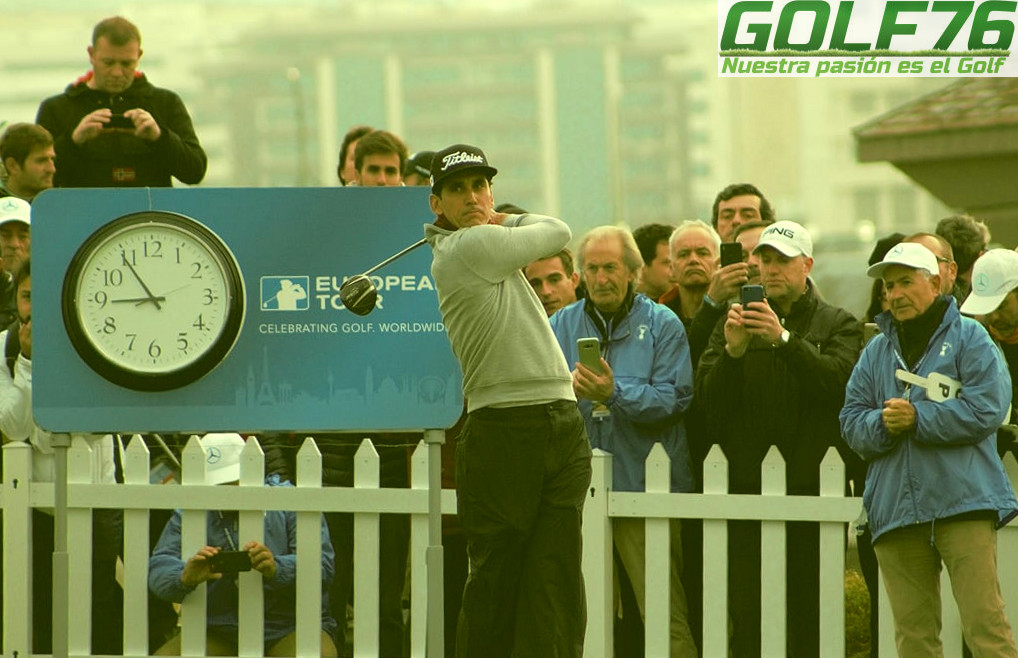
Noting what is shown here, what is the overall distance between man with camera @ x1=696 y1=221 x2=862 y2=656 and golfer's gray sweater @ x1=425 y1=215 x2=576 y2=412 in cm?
131

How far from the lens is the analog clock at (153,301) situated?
5.88m

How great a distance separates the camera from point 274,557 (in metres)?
6.90

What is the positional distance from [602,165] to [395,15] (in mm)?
33585

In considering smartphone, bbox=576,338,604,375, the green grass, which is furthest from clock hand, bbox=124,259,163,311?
the green grass

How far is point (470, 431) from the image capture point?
568cm

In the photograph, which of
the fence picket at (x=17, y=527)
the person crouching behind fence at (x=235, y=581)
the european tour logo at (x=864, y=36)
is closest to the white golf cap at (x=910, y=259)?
the person crouching behind fence at (x=235, y=581)

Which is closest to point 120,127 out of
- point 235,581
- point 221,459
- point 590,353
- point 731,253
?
point 221,459

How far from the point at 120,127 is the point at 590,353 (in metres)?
3.15

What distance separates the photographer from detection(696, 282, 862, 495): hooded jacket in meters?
6.80

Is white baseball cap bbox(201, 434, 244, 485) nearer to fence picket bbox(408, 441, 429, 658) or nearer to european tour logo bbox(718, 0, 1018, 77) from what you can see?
fence picket bbox(408, 441, 429, 658)

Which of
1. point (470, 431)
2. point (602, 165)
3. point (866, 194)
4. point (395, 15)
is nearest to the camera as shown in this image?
point (470, 431)

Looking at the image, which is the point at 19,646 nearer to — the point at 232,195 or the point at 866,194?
the point at 232,195

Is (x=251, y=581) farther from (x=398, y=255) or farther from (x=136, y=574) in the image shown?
(x=398, y=255)

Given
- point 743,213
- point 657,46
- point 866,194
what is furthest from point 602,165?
point 743,213
